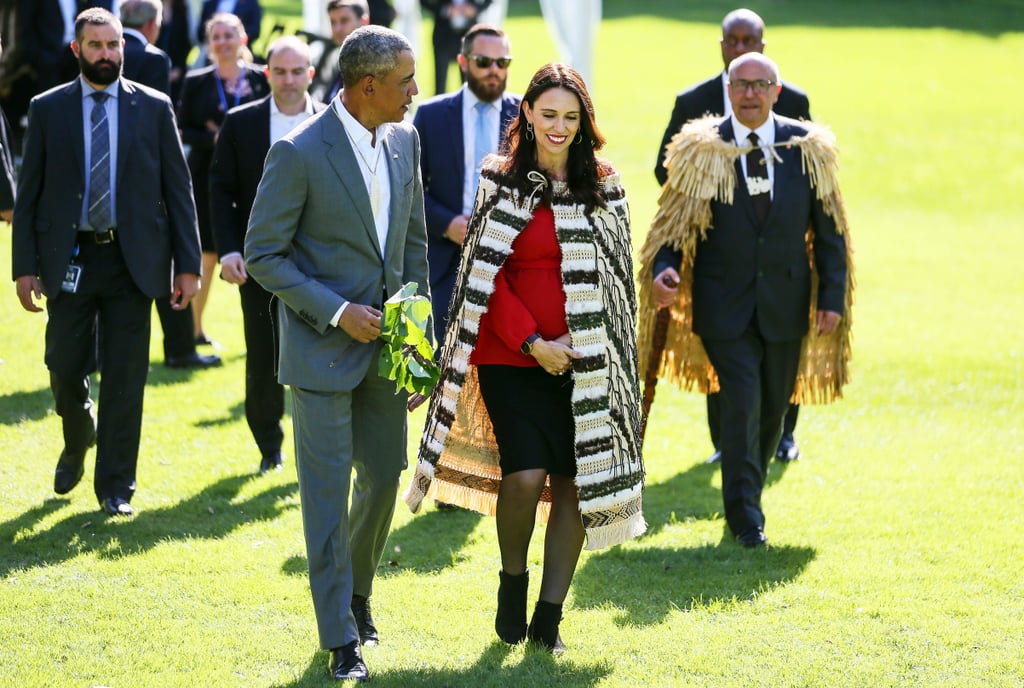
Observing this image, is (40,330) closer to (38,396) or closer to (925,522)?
(38,396)

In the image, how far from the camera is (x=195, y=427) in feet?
32.1

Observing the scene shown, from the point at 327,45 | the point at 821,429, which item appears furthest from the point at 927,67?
the point at 821,429

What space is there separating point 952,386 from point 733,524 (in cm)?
480

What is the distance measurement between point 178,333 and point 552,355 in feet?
20.1

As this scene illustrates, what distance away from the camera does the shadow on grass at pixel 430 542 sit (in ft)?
23.9

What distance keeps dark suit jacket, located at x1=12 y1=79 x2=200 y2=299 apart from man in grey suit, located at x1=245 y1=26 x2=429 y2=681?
7.02ft

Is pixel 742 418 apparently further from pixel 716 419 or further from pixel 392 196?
pixel 392 196

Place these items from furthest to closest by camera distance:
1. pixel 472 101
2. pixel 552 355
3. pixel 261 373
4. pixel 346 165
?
pixel 261 373 < pixel 472 101 < pixel 552 355 < pixel 346 165

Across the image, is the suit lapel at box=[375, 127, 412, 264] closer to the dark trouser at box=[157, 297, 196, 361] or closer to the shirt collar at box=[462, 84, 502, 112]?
the shirt collar at box=[462, 84, 502, 112]

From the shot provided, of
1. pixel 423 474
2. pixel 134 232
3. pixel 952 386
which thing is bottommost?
pixel 952 386

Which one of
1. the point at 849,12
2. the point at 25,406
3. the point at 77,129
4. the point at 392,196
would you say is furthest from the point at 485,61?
the point at 849,12

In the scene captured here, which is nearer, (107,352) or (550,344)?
(550,344)

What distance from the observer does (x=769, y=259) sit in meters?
7.75

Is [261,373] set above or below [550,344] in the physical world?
below
